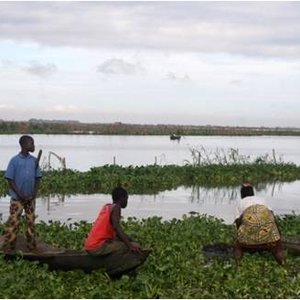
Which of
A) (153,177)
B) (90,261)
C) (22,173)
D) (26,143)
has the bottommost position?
(153,177)

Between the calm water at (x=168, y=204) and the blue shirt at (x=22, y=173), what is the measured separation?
5539 mm

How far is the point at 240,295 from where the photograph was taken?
703 centimetres

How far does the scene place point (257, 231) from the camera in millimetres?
8422

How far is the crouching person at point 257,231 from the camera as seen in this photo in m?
8.39

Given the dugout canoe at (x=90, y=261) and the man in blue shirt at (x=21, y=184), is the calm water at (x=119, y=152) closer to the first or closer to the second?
the man in blue shirt at (x=21, y=184)

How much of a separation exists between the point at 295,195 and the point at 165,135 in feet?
311

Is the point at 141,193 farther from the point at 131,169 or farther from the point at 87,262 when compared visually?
the point at 87,262

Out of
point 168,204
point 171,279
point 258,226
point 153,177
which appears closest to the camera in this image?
point 171,279

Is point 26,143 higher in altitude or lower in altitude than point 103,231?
higher

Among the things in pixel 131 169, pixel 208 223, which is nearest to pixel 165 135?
pixel 131 169

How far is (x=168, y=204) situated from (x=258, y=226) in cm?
996

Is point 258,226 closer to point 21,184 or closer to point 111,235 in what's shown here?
point 111,235

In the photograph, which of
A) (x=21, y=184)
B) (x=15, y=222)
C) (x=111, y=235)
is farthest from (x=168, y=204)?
(x=111, y=235)

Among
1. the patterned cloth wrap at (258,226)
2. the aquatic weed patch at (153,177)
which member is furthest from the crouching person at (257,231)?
the aquatic weed patch at (153,177)
